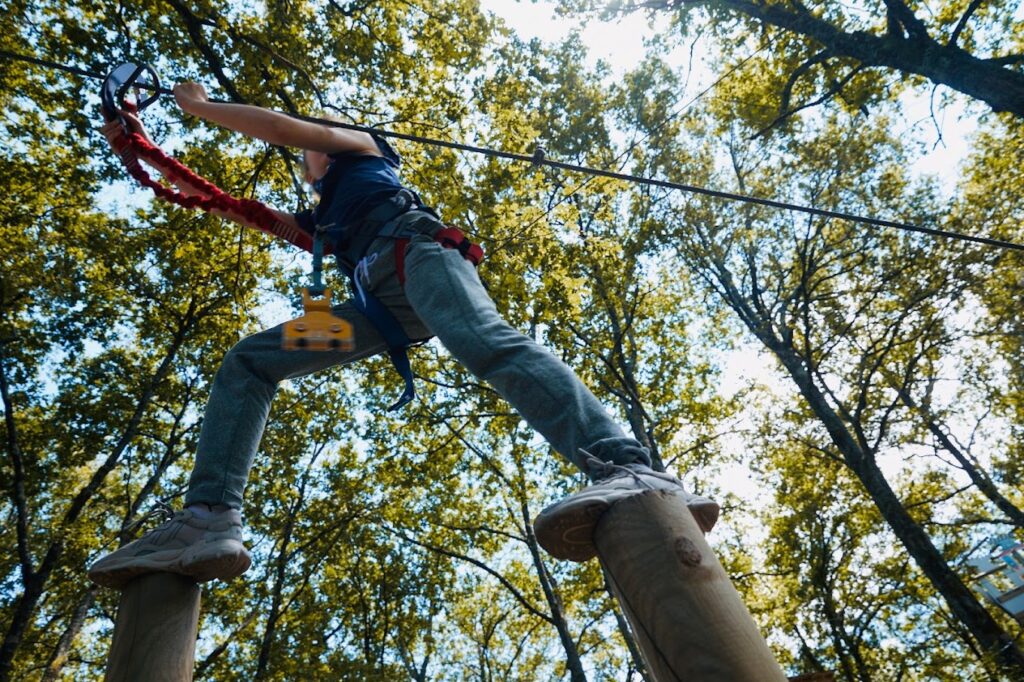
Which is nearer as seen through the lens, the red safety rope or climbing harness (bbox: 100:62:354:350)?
climbing harness (bbox: 100:62:354:350)

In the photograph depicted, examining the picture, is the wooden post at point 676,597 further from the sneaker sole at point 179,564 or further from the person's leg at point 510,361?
the sneaker sole at point 179,564

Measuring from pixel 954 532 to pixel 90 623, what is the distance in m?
23.2

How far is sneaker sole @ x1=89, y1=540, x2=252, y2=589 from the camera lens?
5.97 feet

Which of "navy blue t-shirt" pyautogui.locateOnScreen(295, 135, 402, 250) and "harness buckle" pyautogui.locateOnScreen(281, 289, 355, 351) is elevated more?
"navy blue t-shirt" pyautogui.locateOnScreen(295, 135, 402, 250)

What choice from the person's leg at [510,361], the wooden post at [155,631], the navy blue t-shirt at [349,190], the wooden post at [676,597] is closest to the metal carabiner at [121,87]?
the navy blue t-shirt at [349,190]

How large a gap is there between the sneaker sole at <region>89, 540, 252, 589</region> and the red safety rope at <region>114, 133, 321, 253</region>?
1.27m

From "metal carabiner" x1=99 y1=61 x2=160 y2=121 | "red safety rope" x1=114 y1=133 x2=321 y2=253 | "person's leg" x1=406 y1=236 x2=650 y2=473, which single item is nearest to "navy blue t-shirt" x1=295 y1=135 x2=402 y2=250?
"red safety rope" x1=114 y1=133 x2=321 y2=253

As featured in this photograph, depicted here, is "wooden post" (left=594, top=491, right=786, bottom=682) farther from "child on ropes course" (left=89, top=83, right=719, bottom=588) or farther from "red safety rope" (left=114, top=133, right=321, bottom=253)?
"red safety rope" (left=114, top=133, right=321, bottom=253)

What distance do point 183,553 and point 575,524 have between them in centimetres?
119

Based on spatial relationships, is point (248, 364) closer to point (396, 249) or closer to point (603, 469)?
point (396, 249)

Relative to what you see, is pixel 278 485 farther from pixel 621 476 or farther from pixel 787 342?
pixel 621 476

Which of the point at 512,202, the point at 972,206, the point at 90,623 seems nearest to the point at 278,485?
the point at 90,623

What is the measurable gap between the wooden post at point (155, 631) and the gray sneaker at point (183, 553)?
0.15 feet

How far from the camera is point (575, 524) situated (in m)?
1.38
